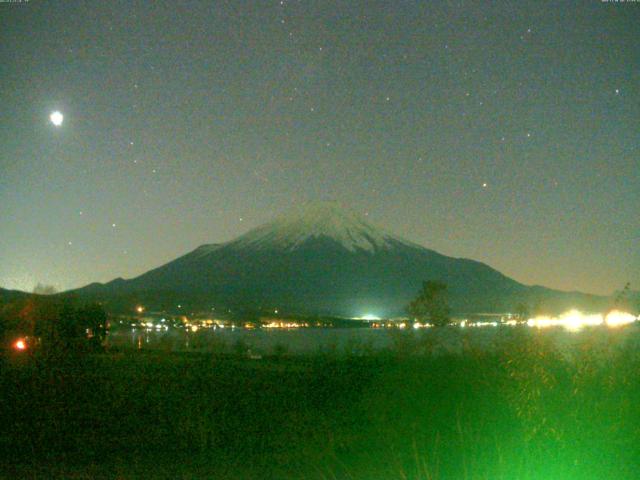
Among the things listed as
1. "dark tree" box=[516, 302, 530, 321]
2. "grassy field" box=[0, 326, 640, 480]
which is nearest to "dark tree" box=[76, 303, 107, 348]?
"grassy field" box=[0, 326, 640, 480]

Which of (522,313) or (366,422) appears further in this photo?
(522,313)

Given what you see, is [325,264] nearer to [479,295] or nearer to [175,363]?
[479,295]

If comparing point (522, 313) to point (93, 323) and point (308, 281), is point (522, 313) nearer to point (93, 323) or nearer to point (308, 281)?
point (93, 323)

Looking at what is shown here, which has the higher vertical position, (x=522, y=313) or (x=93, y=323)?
(x=93, y=323)

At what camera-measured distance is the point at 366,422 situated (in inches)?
548

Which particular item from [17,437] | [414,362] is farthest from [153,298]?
[17,437]

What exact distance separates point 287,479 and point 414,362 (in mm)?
10491

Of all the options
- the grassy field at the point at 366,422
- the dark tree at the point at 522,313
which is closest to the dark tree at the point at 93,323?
the grassy field at the point at 366,422

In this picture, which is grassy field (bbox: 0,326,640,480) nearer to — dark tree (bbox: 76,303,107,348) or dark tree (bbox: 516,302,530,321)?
dark tree (bbox: 516,302,530,321)

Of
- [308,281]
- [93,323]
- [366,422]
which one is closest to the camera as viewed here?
[366,422]

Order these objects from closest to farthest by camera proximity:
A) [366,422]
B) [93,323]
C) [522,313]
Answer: [366,422] < [522,313] < [93,323]

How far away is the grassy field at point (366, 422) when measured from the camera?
32.1 feet

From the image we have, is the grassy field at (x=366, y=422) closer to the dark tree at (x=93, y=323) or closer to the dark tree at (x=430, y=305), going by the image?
the dark tree at (x=430, y=305)

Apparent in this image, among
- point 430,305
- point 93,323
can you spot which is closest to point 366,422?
point 430,305
